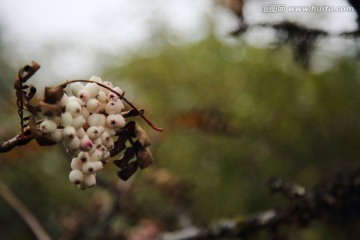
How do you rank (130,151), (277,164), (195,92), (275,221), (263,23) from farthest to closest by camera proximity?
(195,92) → (277,164) → (275,221) → (263,23) → (130,151)

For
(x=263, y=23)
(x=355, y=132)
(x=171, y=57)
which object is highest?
(x=171, y=57)

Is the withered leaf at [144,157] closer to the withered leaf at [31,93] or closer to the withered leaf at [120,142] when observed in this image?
the withered leaf at [120,142]

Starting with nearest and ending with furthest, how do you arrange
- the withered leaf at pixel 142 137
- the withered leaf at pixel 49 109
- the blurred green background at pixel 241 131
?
the withered leaf at pixel 49 109, the withered leaf at pixel 142 137, the blurred green background at pixel 241 131

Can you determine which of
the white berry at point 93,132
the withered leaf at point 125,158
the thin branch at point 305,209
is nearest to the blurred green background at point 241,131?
the thin branch at point 305,209

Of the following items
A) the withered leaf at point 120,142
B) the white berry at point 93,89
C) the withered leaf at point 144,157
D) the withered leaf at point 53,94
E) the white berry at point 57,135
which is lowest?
the withered leaf at point 144,157

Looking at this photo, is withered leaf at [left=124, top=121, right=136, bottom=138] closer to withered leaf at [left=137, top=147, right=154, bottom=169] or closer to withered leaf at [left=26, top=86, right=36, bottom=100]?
withered leaf at [left=137, top=147, right=154, bottom=169]

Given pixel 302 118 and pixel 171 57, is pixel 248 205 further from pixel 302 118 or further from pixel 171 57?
pixel 171 57

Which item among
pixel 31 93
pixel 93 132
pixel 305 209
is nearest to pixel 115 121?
pixel 93 132

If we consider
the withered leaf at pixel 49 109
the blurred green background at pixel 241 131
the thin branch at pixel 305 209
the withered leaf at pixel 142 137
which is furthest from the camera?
the blurred green background at pixel 241 131

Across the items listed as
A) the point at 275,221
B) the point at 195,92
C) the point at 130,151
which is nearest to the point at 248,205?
the point at 195,92
